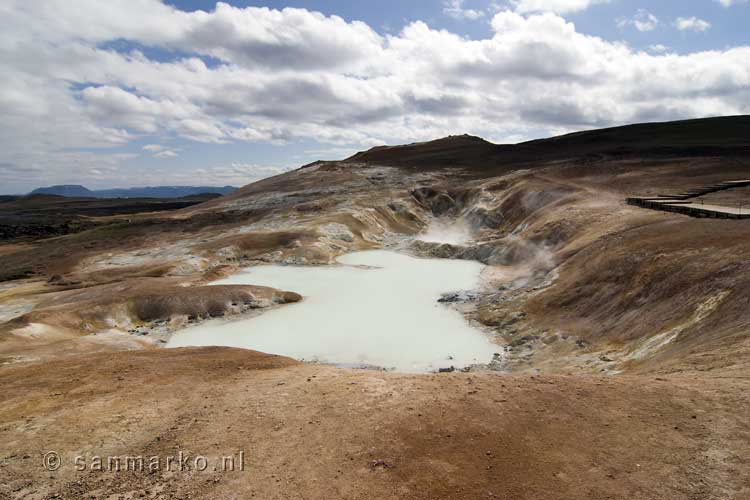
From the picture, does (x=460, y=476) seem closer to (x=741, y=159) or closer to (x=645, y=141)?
(x=741, y=159)

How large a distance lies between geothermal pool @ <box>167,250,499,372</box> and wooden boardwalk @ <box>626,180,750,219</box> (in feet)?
58.9

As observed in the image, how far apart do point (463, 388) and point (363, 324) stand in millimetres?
18738

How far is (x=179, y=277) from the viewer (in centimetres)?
4597

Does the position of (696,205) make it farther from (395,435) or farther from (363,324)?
(395,435)

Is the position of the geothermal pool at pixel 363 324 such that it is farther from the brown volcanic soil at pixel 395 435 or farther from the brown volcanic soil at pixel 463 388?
the brown volcanic soil at pixel 395 435

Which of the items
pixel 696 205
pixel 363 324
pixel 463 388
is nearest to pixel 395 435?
pixel 463 388

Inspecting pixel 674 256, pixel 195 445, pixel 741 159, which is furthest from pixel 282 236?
pixel 741 159

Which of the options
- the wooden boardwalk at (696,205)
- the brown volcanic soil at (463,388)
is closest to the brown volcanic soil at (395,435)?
the brown volcanic soil at (463,388)

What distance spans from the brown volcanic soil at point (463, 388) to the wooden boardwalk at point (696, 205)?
2.32 metres

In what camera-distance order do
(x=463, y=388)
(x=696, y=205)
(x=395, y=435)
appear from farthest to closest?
1. (x=696, y=205)
2. (x=463, y=388)
3. (x=395, y=435)

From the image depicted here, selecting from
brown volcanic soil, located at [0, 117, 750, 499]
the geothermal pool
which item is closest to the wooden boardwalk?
brown volcanic soil, located at [0, 117, 750, 499]

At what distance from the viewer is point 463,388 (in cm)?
1493

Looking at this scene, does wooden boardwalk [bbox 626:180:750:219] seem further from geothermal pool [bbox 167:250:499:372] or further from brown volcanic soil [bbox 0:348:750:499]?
brown volcanic soil [bbox 0:348:750:499]

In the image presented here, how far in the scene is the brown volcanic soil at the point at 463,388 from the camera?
10.4 m
